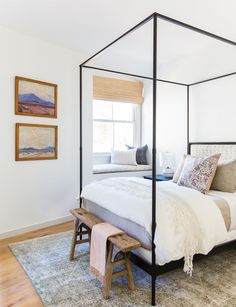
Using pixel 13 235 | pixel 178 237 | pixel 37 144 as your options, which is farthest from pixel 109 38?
pixel 13 235

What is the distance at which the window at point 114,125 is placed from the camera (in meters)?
4.62

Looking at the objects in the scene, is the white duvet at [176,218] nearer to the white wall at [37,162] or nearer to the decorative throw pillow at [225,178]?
the decorative throw pillow at [225,178]

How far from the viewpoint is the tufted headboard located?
328cm

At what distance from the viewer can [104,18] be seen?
279 cm

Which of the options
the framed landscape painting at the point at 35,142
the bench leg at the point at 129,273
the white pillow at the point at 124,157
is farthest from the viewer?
the white pillow at the point at 124,157

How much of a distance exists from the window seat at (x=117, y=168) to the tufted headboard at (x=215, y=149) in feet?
3.18

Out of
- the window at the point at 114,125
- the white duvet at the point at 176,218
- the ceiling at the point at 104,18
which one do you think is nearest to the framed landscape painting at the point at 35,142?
the window at the point at 114,125

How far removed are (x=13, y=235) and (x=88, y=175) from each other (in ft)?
4.61

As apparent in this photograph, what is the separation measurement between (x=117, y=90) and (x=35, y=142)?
1988mm

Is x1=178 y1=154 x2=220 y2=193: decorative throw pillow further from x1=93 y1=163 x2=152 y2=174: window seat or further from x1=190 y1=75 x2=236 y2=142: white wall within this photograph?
x1=93 y1=163 x2=152 y2=174: window seat

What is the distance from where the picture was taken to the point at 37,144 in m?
3.40

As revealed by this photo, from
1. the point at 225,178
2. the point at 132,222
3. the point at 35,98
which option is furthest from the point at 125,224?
the point at 35,98

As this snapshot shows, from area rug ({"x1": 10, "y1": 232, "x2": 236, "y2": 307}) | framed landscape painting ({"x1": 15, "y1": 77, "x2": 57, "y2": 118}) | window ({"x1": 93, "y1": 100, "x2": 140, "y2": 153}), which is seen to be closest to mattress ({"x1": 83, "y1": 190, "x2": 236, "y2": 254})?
area rug ({"x1": 10, "y1": 232, "x2": 236, "y2": 307})

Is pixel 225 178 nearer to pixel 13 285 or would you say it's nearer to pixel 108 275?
pixel 108 275
